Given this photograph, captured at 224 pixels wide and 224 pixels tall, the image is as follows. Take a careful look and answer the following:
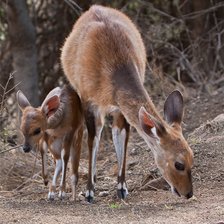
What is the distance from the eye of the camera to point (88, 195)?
9.25 metres

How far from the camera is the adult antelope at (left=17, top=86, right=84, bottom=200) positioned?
30.2 feet

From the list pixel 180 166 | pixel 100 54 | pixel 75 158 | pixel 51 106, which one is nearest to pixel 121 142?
pixel 75 158

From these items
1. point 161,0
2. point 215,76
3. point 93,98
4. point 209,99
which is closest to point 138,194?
point 93,98

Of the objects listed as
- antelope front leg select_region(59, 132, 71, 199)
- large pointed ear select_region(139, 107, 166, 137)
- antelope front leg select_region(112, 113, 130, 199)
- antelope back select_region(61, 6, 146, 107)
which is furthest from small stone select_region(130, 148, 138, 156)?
large pointed ear select_region(139, 107, 166, 137)

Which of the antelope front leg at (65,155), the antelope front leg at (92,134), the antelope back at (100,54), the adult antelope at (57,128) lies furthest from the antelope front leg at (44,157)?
the antelope back at (100,54)

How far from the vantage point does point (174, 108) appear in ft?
28.3

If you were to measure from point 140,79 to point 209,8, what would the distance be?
7.10 m

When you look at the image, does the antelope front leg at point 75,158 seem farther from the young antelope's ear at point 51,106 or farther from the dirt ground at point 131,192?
the young antelope's ear at point 51,106

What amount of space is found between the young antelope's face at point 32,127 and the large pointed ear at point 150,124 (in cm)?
141

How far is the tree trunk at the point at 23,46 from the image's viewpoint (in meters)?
13.6

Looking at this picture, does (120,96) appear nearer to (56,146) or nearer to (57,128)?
(57,128)

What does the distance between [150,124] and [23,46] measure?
237 inches

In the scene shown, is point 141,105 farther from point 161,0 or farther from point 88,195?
point 161,0

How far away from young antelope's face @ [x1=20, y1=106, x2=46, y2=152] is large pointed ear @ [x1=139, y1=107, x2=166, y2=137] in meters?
1.41
